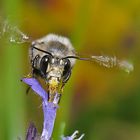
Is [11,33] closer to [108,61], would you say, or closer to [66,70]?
[66,70]

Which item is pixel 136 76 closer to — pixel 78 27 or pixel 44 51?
pixel 78 27

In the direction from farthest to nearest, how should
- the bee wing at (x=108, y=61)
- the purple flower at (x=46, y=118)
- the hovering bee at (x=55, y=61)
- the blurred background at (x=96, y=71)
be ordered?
the blurred background at (x=96, y=71), the bee wing at (x=108, y=61), the hovering bee at (x=55, y=61), the purple flower at (x=46, y=118)

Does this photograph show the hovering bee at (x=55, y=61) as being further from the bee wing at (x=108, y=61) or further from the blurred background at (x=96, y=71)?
the blurred background at (x=96, y=71)

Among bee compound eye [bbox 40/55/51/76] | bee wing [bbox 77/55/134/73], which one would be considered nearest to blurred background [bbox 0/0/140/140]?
bee wing [bbox 77/55/134/73]

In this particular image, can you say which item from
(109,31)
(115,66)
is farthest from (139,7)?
(115,66)

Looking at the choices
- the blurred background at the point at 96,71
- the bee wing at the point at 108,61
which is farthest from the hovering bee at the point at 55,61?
the blurred background at the point at 96,71

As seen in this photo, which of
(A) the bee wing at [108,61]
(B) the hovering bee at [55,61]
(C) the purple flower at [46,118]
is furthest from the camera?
(A) the bee wing at [108,61]

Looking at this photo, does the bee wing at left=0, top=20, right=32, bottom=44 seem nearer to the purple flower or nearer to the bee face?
the bee face
